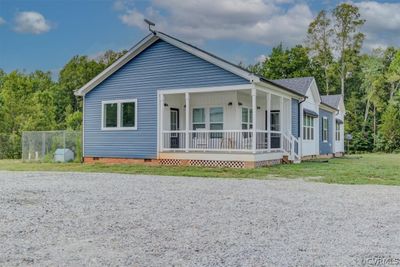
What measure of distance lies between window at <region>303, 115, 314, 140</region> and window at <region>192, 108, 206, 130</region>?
242 inches

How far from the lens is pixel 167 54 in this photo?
1688 centimetres

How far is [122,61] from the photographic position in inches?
697

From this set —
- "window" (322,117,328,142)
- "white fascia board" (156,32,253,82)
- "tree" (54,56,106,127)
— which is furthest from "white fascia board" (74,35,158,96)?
"tree" (54,56,106,127)

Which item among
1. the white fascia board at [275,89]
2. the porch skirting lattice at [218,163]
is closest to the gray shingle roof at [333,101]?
the white fascia board at [275,89]

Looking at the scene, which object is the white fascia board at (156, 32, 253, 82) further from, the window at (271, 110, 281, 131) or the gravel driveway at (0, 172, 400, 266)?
the gravel driveway at (0, 172, 400, 266)

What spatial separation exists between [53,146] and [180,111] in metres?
6.37

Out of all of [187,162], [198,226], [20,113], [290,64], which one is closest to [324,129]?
[187,162]

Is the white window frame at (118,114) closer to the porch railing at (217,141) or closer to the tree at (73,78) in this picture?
the porch railing at (217,141)

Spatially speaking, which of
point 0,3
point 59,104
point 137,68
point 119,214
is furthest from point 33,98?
point 119,214

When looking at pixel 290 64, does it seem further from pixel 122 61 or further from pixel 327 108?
pixel 122 61

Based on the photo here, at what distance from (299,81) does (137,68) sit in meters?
9.14

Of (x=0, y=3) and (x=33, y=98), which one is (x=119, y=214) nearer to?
(x=33, y=98)

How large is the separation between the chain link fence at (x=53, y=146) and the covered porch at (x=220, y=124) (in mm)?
4783

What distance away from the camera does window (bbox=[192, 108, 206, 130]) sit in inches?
713
